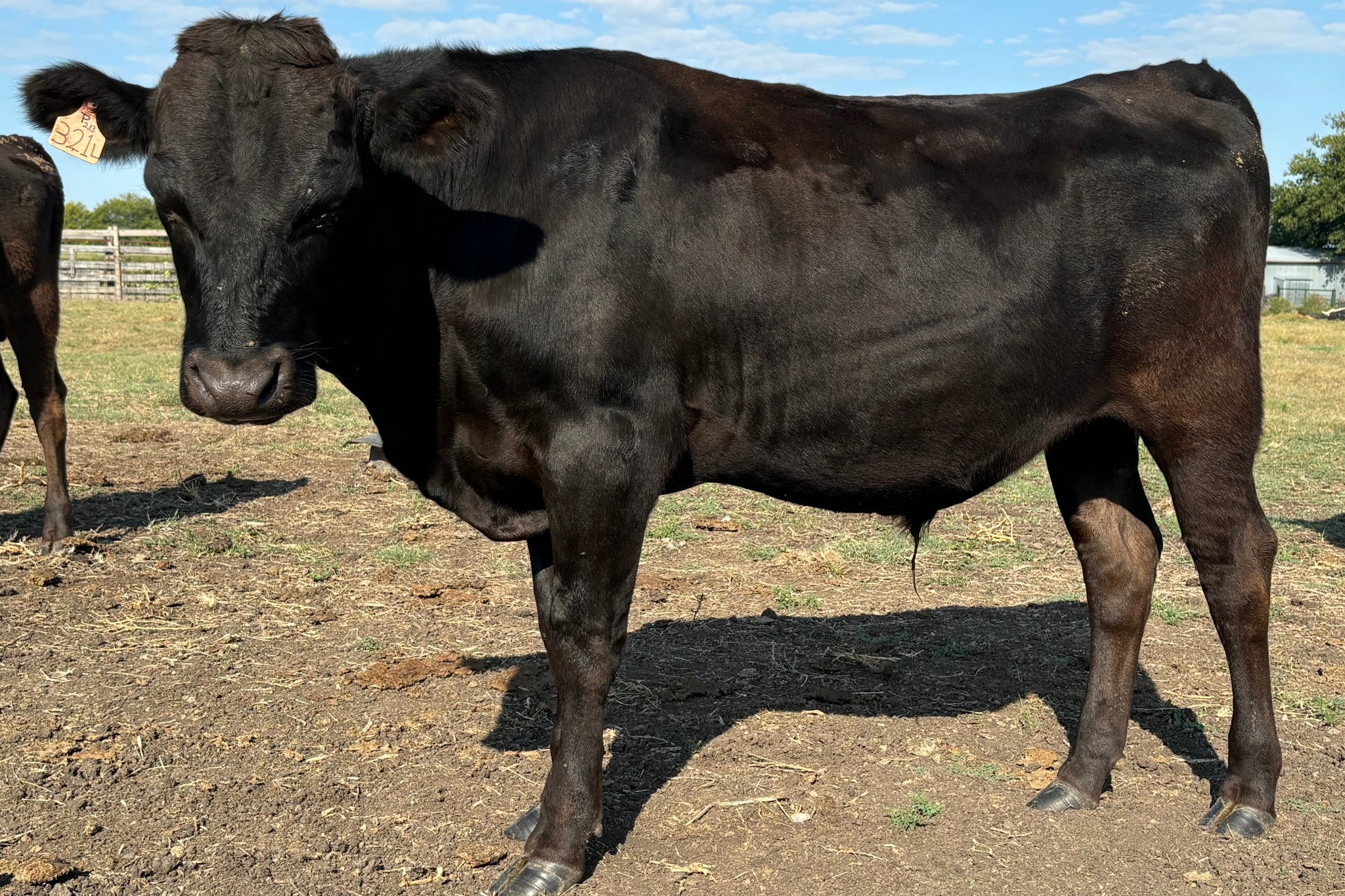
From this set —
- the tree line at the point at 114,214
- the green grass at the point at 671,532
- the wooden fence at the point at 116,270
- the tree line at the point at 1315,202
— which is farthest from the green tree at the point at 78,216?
the green grass at the point at 671,532

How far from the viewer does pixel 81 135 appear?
3.49m

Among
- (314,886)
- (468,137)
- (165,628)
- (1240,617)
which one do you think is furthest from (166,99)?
(1240,617)

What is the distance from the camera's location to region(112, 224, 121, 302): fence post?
31.5 metres

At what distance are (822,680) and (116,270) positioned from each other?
3113 cm

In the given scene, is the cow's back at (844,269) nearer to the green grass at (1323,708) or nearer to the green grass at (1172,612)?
the green grass at (1323,708)

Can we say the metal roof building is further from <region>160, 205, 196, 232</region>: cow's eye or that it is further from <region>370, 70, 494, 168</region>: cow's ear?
<region>160, 205, 196, 232</region>: cow's eye

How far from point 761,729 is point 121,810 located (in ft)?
7.80

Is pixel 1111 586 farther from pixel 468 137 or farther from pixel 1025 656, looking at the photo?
pixel 468 137

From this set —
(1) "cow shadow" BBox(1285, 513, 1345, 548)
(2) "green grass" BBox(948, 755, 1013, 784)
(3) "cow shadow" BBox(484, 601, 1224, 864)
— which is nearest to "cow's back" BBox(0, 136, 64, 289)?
(3) "cow shadow" BBox(484, 601, 1224, 864)

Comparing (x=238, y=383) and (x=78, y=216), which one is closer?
(x=238, y=383)

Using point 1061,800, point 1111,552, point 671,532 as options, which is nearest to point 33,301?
point 671,532

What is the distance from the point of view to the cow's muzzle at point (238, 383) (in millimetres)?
2963

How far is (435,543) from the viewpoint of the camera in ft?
24.7

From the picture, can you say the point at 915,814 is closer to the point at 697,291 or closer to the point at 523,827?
the point at 523,827
